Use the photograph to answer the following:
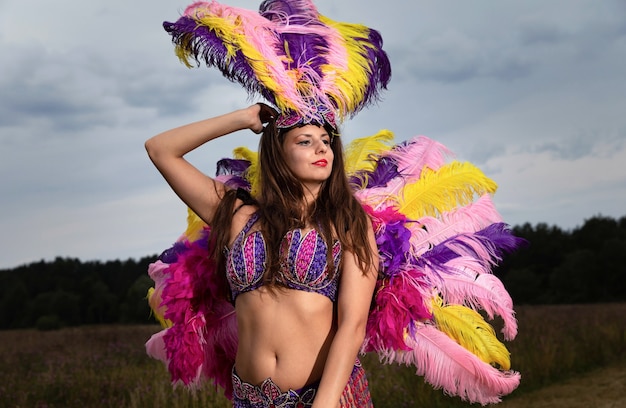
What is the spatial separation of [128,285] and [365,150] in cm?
2035

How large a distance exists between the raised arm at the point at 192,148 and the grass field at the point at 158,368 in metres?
3.58

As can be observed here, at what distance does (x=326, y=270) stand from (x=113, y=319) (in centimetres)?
2114

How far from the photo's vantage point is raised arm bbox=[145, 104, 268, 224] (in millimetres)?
3375

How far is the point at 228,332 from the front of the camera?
3834 millimetres

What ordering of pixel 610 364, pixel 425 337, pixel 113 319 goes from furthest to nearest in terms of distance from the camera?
pixel 113 319
pixel 610 364
pixel 425 337

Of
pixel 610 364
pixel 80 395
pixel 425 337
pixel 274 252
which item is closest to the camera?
pixel 274 252

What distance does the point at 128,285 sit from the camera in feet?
75.8

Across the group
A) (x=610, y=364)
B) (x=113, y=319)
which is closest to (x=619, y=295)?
(x=610, y=364)

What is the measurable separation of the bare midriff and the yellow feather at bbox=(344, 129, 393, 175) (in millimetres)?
1176

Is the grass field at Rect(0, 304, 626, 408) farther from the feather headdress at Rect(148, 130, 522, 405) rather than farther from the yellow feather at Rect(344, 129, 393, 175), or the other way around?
the yellow feather at Rect(344, 129, 393, 175)

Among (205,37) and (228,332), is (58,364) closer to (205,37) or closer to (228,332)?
(228,332)

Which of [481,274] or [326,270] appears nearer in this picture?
[326,270]

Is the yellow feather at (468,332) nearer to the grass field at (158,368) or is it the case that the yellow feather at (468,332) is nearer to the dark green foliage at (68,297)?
the grass field at (158,368)

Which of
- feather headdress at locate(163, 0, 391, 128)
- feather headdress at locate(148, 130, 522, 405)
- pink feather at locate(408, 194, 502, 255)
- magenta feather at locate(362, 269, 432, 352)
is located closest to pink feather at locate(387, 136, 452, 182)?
feather headdress at locate(148, 130, 522, 405)
